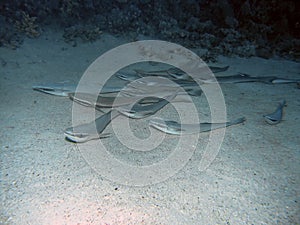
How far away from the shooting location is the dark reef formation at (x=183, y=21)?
827cm

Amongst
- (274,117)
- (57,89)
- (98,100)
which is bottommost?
(57,89)

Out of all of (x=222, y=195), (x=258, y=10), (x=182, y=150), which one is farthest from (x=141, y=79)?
(x=258, y=10)

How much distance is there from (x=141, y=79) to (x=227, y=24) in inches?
248

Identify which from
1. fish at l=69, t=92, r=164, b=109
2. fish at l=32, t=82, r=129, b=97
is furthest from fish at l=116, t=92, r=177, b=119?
fish at l=32, t=82, r=129, b=97

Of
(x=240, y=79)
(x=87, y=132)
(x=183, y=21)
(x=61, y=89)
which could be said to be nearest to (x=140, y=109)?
(x=87, y=132)

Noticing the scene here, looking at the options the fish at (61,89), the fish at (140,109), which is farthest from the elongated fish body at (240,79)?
the fish at (61,89)

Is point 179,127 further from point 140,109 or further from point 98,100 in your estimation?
point 98,100

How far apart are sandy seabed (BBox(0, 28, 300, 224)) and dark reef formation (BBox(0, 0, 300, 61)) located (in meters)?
4.46

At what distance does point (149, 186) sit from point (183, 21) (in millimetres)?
8887

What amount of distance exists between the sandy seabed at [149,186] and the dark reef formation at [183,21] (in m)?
4.46

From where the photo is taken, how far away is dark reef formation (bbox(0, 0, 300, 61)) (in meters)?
8.27

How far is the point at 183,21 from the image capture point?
398 inches

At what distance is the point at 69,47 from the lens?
7.69 m

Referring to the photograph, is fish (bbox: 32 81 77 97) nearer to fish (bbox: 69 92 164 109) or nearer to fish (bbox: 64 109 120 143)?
fish (bbox: 69 92 164 109)
